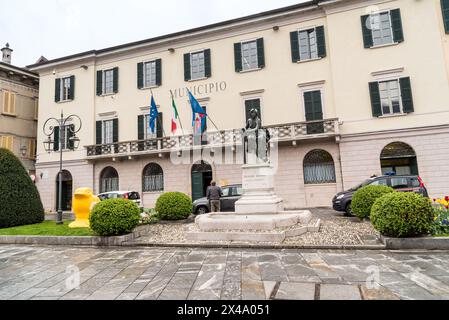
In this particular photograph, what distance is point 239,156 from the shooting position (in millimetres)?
17719

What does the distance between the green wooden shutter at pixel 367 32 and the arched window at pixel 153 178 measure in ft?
50.8

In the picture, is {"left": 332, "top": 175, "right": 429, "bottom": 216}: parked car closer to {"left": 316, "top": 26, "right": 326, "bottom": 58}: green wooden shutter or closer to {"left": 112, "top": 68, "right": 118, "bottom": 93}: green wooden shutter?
{"left": 316, "top": 26, "right": 326, "bottom": 58}: green wooden shutter

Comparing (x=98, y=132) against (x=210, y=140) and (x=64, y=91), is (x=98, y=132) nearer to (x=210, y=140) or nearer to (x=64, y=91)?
(x=64, y=91)

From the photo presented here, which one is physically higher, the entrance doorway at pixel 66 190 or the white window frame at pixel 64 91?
the white window frame at pixel 64 91

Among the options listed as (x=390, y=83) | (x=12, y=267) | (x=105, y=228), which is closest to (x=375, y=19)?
(x=390, y=83)

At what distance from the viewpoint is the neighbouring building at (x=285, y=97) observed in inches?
597

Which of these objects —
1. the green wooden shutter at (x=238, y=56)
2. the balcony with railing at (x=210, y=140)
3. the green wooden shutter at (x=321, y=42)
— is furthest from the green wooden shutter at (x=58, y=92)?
the green wooden shutter at (x=321, y=42)

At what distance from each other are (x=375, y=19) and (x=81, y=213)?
61.9 ft

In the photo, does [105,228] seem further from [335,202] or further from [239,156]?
[239,156]

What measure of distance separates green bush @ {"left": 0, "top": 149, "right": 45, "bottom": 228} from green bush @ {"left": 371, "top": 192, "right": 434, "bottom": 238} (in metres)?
12.7

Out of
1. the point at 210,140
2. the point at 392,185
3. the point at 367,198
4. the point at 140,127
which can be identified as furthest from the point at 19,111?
the point at 392,185

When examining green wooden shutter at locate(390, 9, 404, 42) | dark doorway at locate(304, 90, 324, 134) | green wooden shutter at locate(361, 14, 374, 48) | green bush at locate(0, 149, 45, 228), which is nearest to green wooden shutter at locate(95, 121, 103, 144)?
green bush at locate(0, 149, 45, 228)

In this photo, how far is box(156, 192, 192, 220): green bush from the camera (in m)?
11.7

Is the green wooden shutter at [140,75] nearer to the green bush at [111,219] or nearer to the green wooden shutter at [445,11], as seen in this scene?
the green bush at [111,219]
